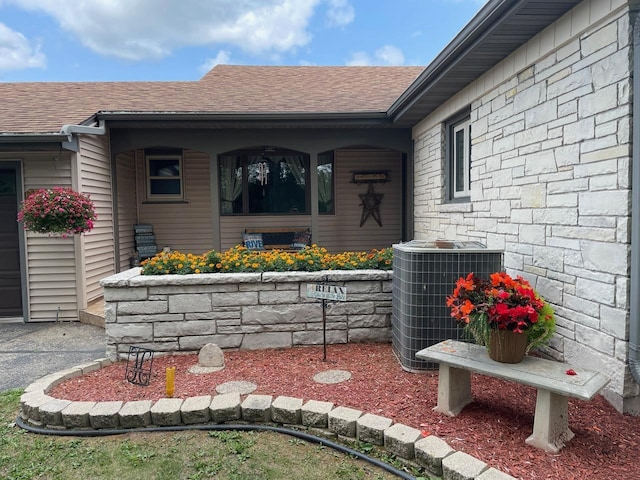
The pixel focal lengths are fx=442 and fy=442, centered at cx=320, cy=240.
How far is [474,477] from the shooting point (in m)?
2.10

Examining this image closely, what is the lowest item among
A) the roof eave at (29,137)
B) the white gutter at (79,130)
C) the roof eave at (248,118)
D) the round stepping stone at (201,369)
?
the round stepping stone at (201,369)

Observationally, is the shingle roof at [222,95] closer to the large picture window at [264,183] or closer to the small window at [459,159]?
the large picture window at [264,183]

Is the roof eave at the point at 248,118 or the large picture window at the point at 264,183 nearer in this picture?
the roof eave at the point at 248,118

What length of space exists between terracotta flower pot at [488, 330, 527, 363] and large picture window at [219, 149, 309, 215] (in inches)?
250

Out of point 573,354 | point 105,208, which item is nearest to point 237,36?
point 105,208

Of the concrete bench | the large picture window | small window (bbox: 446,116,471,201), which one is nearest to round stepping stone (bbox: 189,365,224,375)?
the concrete bench

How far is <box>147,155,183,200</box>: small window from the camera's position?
Result: 8.54 metres

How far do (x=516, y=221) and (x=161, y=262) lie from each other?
134 inches

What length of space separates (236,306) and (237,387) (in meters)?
0.98

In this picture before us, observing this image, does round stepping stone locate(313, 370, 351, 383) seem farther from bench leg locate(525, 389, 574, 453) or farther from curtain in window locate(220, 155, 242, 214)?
curtain in window locate(220, 155, 242, 214)

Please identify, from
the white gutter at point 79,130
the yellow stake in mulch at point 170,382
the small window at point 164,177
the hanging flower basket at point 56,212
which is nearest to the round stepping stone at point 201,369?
the yellow stake in mulch at point 170,382

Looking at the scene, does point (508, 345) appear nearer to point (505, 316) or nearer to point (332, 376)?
point (505, 316)

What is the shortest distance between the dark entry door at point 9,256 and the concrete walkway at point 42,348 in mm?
285

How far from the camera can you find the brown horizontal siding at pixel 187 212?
8500 millimetres
